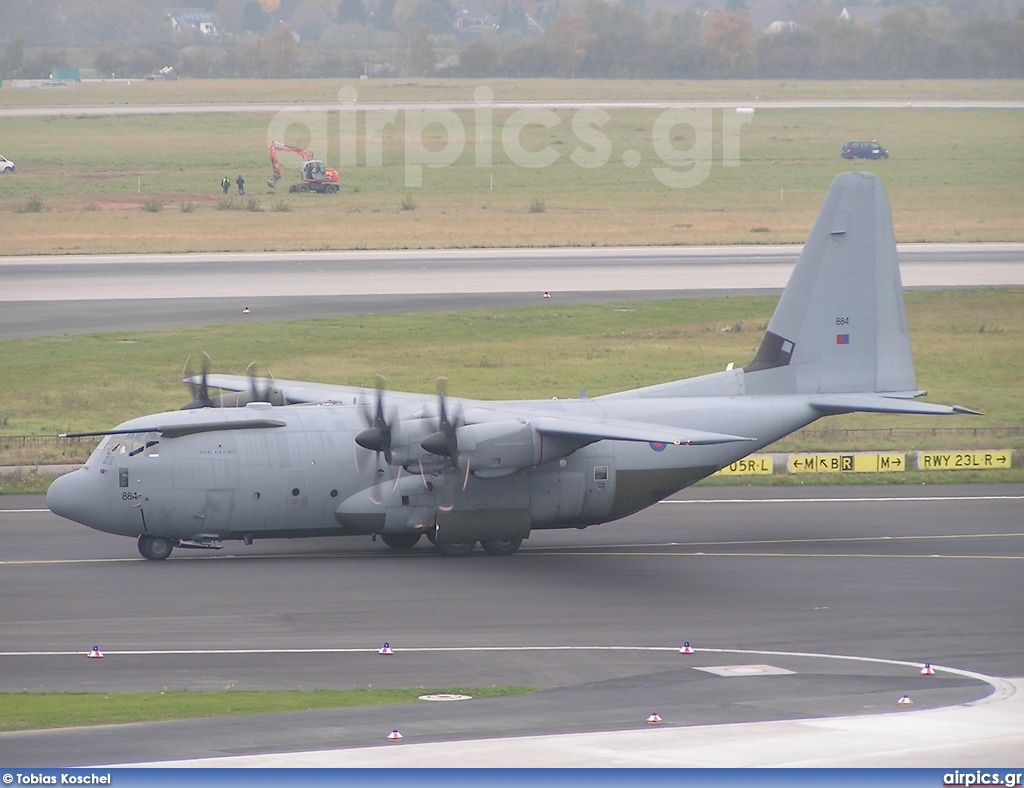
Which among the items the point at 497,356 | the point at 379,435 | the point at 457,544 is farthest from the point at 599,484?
the point at 497,356

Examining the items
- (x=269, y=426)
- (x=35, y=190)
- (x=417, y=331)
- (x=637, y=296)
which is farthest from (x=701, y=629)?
(x=35, y=190)

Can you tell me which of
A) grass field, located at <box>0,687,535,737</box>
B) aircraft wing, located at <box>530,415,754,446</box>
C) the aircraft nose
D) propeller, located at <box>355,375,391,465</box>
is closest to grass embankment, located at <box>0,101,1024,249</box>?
the aircraft nose

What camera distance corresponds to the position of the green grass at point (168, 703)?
1995 centimetres

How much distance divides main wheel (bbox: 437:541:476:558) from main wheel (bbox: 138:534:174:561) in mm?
6143

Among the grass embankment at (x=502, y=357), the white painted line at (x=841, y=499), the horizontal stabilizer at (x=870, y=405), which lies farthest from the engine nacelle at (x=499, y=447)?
the grass embankment at (x=502, y=357)

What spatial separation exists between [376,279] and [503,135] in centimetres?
8678

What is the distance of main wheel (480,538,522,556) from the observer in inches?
1275

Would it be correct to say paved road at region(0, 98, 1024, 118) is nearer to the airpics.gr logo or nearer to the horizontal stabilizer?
the airpics.gr logo

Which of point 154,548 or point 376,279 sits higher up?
point 376,279

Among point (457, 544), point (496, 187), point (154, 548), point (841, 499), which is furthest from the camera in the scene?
point (496, 187)

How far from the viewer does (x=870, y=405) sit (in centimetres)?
3347

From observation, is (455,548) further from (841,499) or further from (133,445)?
(841,499)

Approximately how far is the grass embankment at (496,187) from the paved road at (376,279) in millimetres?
6532

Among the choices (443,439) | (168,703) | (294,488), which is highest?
(443,439)
